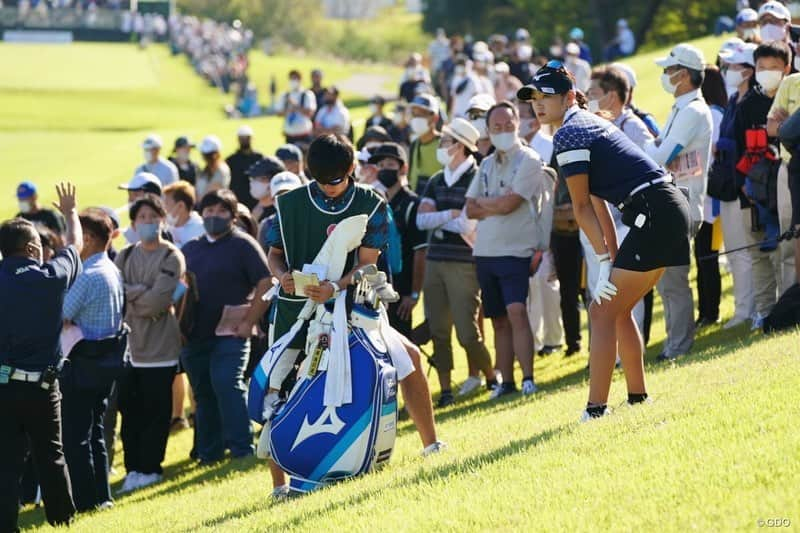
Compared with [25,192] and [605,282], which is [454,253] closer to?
[605,282]

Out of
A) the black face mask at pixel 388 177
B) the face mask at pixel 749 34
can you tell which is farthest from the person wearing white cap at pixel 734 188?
the face mask at pixel 749 34

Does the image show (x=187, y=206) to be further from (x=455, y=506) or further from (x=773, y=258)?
Result: (x=455, y=506)

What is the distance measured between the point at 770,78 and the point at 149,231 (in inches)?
206

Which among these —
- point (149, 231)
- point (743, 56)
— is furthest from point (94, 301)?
point (743, 56)

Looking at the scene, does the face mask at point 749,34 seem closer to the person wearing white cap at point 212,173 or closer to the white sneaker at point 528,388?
the white sneaker at point 528,388

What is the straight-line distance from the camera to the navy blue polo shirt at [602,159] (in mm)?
8023

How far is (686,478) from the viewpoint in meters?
6.16

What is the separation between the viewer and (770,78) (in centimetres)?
1146

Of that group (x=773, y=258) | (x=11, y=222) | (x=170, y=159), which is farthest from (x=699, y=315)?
(x=170, y=159)

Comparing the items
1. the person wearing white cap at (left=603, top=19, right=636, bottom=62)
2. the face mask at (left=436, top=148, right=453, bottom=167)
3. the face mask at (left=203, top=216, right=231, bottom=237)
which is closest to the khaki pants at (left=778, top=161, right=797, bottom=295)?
the face mask at (left=436, top=148, right=453, bottom=167)

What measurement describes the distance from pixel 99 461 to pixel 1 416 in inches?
65.9

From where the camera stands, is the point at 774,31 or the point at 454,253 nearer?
the point at 454,253

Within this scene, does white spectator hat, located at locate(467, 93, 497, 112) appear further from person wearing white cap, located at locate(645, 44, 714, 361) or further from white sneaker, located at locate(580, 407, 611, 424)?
white sneaker, located at locate(580, 407, 611, 424)

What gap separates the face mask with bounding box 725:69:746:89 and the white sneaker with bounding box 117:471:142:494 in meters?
6.25
